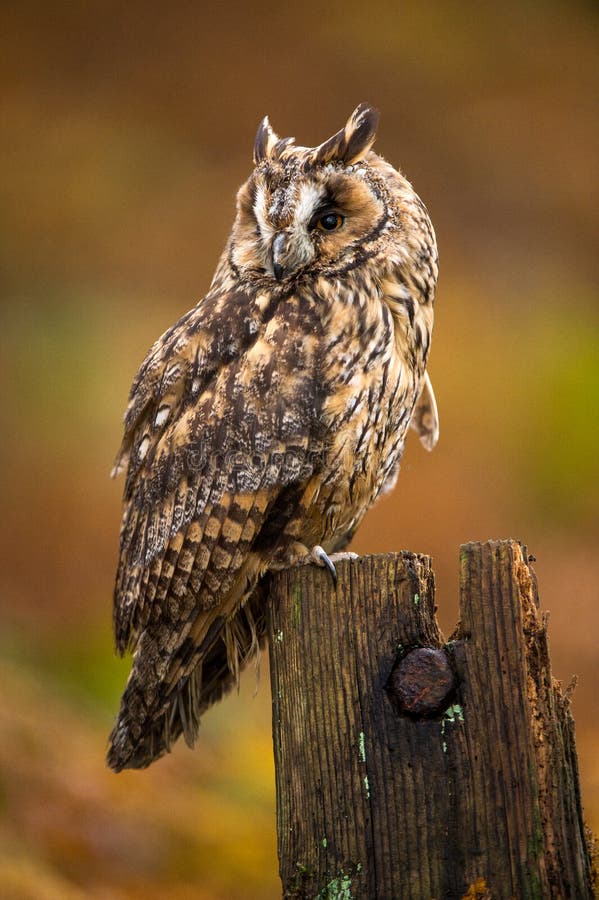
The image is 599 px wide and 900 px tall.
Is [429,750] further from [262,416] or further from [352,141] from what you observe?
[352,141]

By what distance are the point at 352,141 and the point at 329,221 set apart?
23 cm

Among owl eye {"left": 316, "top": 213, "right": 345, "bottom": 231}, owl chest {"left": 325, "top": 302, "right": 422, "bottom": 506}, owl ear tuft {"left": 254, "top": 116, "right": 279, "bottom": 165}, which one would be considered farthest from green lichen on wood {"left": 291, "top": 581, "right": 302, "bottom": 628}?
owl ear tuft {"left": 254, "top": 116, "right": 279, "bottom": 165}

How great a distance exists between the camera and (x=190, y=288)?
6262 millimetres

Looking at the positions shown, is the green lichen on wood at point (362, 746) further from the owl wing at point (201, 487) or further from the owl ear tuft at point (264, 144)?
the owl ear tuft at point (264, 144)

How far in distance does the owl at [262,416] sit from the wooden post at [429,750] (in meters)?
0.61

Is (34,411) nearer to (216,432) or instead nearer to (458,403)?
(458,403)

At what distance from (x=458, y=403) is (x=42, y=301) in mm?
2602

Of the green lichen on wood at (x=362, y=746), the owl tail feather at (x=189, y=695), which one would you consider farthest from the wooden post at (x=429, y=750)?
the owl tail feather at (x=189, y=695)

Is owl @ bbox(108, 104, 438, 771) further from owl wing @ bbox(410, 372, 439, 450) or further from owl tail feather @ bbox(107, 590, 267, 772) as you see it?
owl wing @ bbox(410, 372, 439, 450)

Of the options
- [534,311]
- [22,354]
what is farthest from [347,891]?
[534,311]

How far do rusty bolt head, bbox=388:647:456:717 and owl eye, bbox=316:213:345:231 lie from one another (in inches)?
48.1

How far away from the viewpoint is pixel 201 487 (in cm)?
233

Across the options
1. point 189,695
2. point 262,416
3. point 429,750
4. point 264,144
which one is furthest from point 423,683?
point 264,144

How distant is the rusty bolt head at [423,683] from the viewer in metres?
1.57
